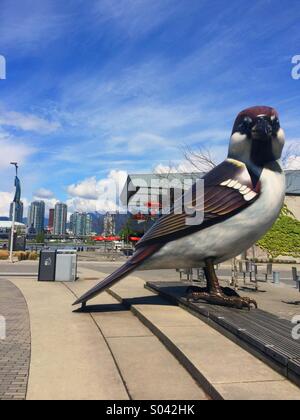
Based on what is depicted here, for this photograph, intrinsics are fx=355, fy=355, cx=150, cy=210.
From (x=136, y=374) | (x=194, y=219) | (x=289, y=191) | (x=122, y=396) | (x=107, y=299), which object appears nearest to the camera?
(x=122, y=396)

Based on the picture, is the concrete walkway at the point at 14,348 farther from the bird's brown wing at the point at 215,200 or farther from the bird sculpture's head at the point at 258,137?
the bird sculpture's head at the point at 258,137

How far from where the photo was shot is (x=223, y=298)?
20.9 ft

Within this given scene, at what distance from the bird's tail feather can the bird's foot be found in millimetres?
1184

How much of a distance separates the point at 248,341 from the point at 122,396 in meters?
1.79

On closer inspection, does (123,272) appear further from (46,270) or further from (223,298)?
(46,270)

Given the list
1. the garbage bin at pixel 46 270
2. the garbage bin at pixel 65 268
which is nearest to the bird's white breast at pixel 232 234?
the garbage bin at pixel 65 268

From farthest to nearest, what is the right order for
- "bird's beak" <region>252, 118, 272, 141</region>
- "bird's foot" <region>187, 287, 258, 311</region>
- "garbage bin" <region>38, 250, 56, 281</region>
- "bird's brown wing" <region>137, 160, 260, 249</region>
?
1. "garbage bin" <region>38, 250, 56, 281</region>
2. "bird's foot" <region>187, 287, 258, 311</region>
3. "bird's brown wing" <region>137, 160, 260, 249</region>
4. "bird's beak" <region>252, 118, 272, 141</region>

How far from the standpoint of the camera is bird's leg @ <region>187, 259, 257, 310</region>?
6285 millimetres

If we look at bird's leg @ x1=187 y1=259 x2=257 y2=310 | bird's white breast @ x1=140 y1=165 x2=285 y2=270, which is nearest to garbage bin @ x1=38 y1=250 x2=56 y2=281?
bird's white breast @ x1=140 y1=165 x2=285 y2=270

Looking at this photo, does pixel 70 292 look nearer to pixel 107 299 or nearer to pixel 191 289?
pixel 107 299

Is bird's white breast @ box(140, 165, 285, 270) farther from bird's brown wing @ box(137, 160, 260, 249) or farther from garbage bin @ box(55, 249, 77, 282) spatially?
garbage bin @ box(55, 249, 77, 282)

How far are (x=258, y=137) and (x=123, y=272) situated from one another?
10.9 ft
